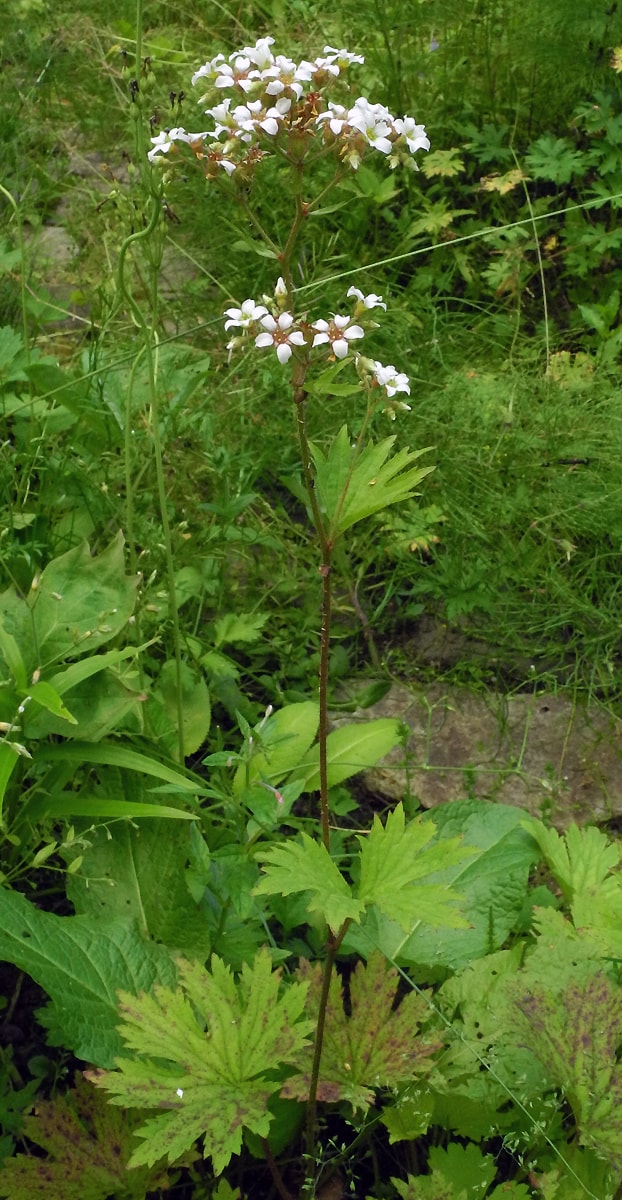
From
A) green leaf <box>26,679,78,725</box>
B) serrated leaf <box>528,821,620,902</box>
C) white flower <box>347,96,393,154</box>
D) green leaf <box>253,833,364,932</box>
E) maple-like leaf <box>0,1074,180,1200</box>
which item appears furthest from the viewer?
serrated leaf <box>528,821,620,902</box>

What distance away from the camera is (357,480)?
1273 mm

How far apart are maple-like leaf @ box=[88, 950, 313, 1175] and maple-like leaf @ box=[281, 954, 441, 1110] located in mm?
65

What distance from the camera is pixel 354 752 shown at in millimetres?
2008

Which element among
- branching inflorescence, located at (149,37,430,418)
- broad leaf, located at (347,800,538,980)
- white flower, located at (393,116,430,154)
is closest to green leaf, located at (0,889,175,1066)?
broad leaf, located at (347,800,538,980)

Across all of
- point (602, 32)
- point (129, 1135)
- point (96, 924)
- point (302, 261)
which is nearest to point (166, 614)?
point (96, 924)

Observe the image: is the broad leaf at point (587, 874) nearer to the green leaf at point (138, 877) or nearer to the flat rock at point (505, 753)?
the flat rock at point (505, 753)

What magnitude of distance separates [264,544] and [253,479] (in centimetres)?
16

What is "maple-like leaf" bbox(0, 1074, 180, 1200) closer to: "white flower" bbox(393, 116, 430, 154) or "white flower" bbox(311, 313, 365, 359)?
"white flower" bbox(311, 313, 365, 359)

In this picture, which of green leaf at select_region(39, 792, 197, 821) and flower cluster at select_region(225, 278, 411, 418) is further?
green leaf at select_region(39, 792, 197, 821)

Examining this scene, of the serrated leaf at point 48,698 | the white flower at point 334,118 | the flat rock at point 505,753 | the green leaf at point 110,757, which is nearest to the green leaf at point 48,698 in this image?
the serrated leaf at point 48,698

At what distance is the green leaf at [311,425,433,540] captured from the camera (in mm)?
1222

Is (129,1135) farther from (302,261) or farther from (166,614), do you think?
(302,261)

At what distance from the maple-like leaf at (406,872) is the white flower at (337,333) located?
0.55 m

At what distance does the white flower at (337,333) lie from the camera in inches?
47.8
